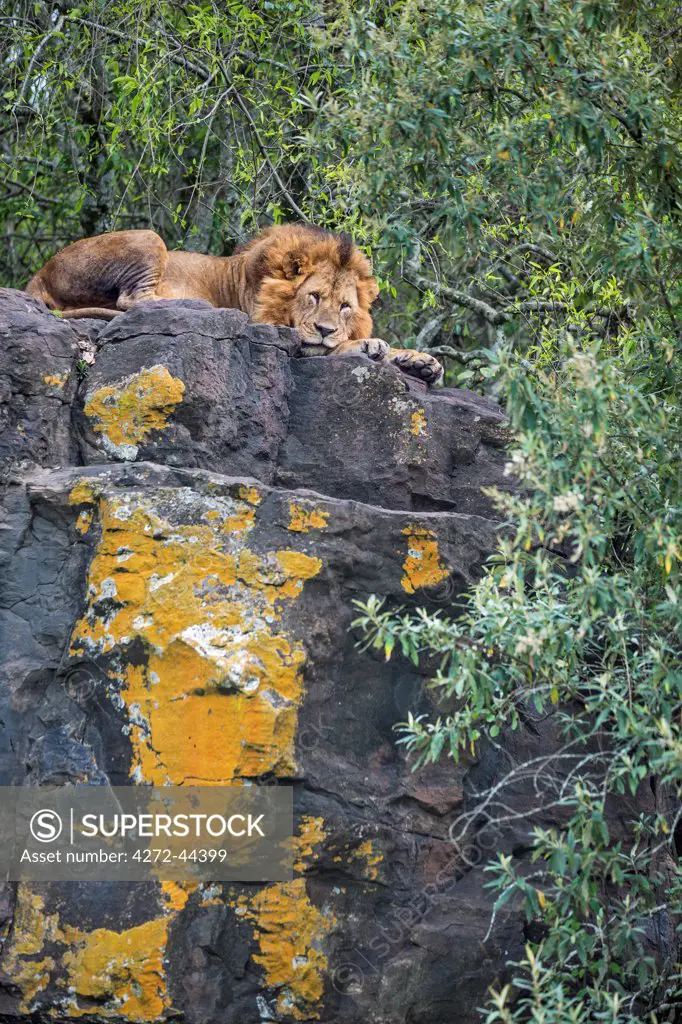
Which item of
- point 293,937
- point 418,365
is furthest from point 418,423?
point 293,937

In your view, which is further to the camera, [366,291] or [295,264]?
[366,291]

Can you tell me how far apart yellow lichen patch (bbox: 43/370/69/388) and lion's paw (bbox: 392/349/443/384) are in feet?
5.08

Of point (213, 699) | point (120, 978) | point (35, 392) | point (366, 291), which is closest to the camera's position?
point (120, 978)

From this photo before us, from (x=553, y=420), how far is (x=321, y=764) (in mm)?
1385

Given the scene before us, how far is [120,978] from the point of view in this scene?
3.93m

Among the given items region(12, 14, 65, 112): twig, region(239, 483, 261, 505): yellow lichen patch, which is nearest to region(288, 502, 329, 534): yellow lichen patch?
region(239, 483, 261, 505): yellow lichen patch

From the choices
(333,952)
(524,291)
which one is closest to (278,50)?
(524,291)

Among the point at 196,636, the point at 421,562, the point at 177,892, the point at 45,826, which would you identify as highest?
the point at 421,562

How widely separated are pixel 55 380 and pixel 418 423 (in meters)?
1.45

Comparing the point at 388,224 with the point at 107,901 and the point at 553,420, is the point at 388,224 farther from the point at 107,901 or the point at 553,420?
the point at 107,901

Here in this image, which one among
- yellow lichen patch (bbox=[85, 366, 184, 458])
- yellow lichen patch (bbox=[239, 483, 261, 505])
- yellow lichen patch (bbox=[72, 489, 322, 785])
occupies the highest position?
yellow lichen patch (bbox=[85, 366, 184, 458])

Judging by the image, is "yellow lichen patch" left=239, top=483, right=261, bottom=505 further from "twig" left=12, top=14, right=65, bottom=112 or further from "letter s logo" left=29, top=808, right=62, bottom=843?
"twig" left=12, top=14, right=65, bottom=112

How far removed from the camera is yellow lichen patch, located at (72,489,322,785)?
13.4 ft

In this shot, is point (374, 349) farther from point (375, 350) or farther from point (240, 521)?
point (240, 521)
